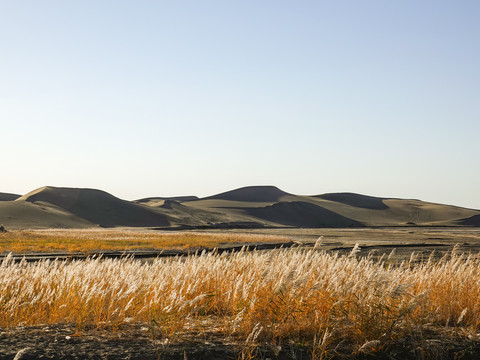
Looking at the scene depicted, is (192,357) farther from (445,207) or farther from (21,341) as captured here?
(445,207)

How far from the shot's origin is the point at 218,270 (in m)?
7.86

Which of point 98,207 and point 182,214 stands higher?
point 98,207

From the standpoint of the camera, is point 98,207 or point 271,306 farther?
point 98,207

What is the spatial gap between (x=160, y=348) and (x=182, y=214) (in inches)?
5765

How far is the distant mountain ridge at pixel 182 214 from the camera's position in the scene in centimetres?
12076

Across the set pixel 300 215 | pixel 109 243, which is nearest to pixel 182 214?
pixel 300 215

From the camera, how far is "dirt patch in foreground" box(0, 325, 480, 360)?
16.6 ft

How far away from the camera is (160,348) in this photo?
17.3ft

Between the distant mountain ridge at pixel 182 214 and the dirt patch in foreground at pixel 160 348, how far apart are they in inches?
3962

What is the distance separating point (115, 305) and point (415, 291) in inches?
169

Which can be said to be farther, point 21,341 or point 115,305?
point 115,305

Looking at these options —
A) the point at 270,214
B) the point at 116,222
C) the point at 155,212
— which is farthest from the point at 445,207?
the point at 116,222

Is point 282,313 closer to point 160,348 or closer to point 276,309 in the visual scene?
point 276,309

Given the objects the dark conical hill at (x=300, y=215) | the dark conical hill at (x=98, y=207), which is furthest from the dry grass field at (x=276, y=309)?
the dark conical hill at (x=300, y=215)
